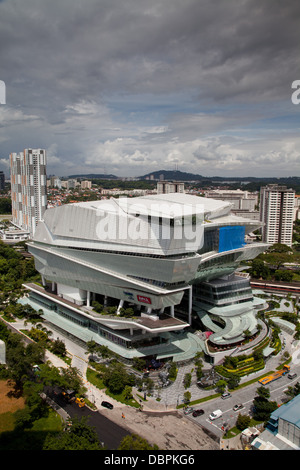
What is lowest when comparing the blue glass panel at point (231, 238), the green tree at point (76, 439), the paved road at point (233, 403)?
the paved road at point (233, 403)

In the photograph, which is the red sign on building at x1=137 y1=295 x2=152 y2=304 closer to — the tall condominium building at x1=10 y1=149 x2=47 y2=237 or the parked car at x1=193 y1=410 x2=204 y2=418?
the parked car at x1=193 y1=410 x2=204 y2=418

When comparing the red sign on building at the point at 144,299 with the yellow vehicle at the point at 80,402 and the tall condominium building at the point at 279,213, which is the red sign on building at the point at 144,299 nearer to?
the yellow vehicle at the point at 80,402

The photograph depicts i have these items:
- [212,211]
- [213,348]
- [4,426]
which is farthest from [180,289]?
[4,426]

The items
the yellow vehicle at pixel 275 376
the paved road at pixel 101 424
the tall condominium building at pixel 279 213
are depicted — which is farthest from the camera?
the tall condominium building at pixel 279 213

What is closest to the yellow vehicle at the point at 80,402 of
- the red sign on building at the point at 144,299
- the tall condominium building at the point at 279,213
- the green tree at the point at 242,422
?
the red sign on building at the point at 144,299

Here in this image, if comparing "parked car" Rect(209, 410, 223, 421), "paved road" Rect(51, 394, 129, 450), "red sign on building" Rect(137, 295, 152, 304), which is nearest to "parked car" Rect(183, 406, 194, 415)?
"parked car" Rect(209, 410, 223, 421)
